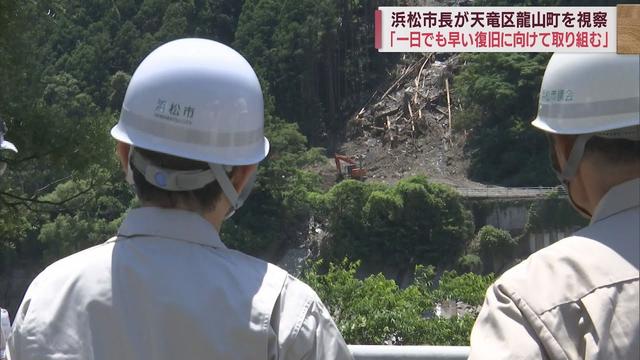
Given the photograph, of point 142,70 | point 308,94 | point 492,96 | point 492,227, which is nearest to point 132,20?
point 308,94

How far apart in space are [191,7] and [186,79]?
225ft

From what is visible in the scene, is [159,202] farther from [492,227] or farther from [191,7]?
[191,7]

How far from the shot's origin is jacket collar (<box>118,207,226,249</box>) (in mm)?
1659

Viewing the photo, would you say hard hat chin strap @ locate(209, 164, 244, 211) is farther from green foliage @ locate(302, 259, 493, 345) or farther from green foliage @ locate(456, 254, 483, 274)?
green foliage @ locate(456, 254, 483, 274)

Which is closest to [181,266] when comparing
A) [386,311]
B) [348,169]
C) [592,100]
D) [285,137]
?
[592,100]

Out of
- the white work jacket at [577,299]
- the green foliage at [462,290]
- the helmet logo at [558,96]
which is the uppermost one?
the helmet logo at [558,96]

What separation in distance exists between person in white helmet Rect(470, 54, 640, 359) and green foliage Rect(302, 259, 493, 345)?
400cm

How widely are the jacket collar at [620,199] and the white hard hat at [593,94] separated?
0.28ft

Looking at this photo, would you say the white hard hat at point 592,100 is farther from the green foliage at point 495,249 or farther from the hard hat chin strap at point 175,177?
the green foliage at point 495,249

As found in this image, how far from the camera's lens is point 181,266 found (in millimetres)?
1637

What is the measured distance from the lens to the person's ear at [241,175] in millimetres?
1744

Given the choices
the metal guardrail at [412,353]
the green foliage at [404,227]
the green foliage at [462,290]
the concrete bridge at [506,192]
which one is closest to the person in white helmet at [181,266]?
the metal guardrail at [412,353]

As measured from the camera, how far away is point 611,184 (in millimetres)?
1642

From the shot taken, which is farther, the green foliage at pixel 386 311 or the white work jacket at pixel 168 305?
the green foliage at pixel 386 311
